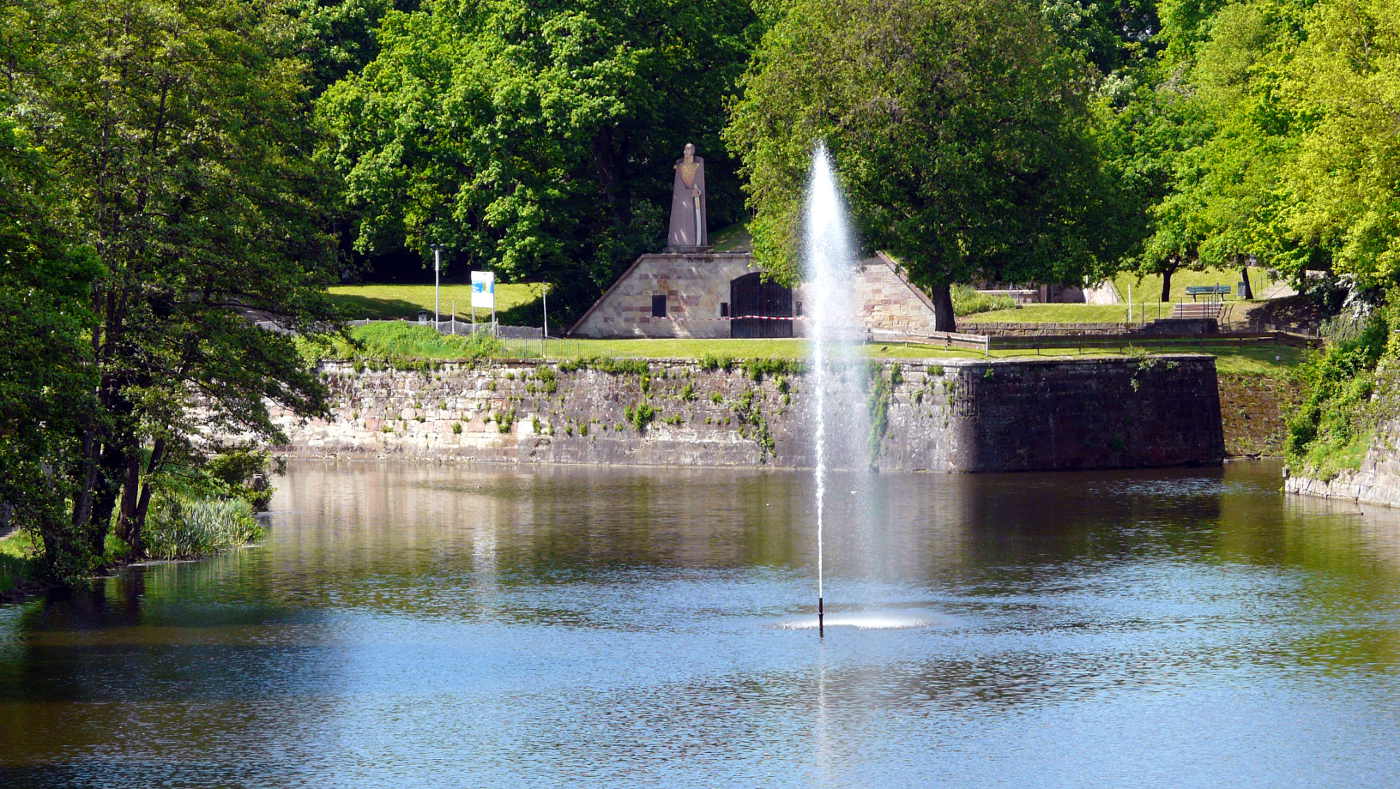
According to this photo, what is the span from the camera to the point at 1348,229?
180 ft

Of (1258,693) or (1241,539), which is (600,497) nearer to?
(1241,539)

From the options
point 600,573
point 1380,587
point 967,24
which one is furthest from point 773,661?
point 967,24

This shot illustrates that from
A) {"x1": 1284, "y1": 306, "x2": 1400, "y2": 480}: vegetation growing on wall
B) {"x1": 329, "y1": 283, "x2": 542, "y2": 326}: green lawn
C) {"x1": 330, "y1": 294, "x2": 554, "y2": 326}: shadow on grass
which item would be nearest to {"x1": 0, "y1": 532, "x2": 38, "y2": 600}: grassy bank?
{"x1": 1284, "y1": 306, "x2": 1400, "y2": 480}: vegetation growing on wall

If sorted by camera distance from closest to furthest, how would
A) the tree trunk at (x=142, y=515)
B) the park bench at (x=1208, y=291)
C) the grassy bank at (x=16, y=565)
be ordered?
the grassy bank at (x=16, y=565) < the tree trunk at (x=142, y=515) < the park bench at (x=1208, y=291)

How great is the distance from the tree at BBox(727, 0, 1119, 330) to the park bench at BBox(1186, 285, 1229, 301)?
44.2 feet

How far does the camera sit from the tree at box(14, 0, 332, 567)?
1522 inches

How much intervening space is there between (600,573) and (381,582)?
16.4ft

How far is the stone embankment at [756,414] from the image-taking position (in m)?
60.6

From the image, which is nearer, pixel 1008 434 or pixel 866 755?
pixel 866 755

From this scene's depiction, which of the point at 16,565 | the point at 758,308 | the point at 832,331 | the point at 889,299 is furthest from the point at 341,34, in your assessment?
the point at 16,565

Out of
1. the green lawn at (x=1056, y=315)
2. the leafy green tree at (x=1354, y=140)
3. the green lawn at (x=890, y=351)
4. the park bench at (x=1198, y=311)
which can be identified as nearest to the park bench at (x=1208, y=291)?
the park bench at (x=1198, y=311)

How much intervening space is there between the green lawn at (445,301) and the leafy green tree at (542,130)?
109 inches

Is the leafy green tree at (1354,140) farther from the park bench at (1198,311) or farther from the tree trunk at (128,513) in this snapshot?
the tree trunk at (128,513)

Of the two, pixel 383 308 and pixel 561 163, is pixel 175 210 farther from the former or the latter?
pixel 383 308
